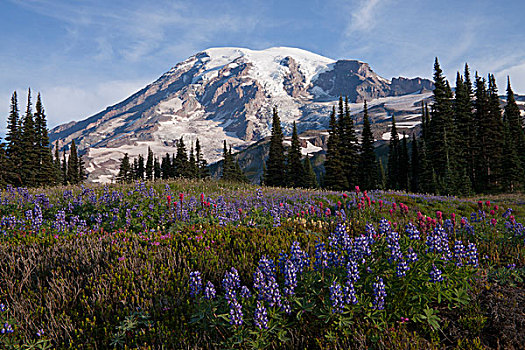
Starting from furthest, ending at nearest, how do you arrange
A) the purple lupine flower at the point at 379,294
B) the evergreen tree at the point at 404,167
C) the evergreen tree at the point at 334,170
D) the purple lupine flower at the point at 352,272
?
the evergreen tree at the point at 404,167
the evergreen tree at the point at 334,170
the purple lupine flower at the point at 352,272
the purple lupine flower at the point at 379,294

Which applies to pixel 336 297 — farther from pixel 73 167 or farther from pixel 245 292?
pixel 73 167

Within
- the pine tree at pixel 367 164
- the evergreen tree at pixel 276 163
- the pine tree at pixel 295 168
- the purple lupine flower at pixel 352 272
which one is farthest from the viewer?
the evergreen tree at pixel 276 163

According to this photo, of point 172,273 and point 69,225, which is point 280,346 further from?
point 69,225

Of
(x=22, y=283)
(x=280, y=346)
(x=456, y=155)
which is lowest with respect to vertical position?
(x=280, y=346)

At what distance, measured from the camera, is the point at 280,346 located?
11.7 feet

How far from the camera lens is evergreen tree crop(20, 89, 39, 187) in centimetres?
4991

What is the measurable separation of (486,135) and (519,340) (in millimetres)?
53253

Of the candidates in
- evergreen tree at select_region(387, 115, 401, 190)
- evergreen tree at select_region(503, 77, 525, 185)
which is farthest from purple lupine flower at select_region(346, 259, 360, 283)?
evergreen tree at select_region(387, 115, 401, 190)

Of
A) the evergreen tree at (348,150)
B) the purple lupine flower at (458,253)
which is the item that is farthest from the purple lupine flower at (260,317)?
the evergreen tree at (348,150)

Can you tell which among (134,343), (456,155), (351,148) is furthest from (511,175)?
(134,343)

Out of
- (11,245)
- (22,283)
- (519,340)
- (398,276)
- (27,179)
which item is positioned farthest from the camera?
(27,179)

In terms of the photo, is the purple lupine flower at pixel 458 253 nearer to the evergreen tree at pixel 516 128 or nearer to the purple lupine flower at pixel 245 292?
the purple lupine flower at pixel 245 292

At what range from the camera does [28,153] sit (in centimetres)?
5038

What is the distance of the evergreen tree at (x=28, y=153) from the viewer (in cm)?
4991
